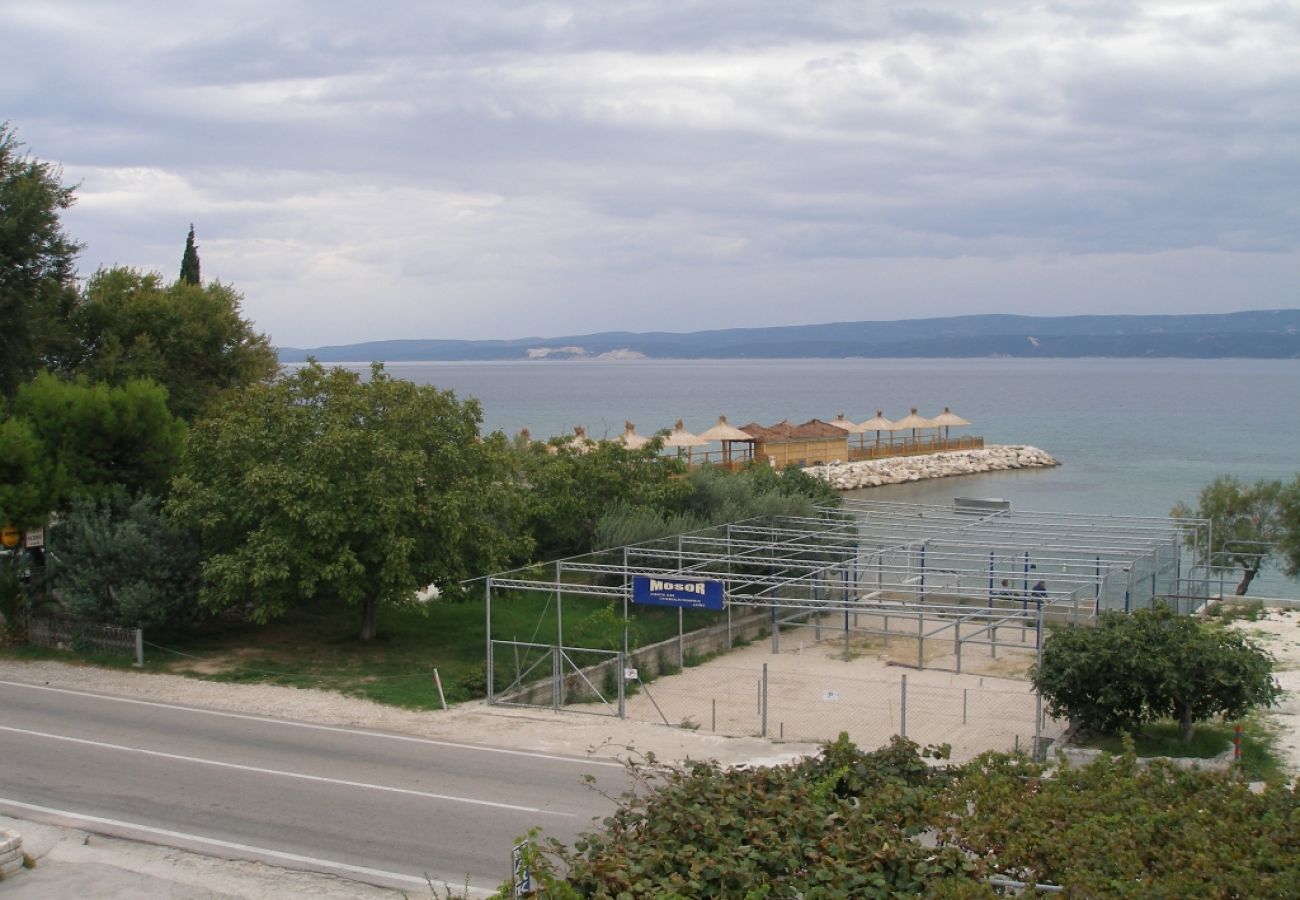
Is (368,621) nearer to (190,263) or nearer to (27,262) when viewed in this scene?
(27,262)

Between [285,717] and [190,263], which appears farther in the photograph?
[190,263]

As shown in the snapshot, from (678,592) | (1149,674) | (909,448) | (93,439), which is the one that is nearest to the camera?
(1149,674)

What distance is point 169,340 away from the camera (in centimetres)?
3822

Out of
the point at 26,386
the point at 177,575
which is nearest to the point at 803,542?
the point at 177,575

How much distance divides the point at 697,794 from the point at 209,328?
33501 mm

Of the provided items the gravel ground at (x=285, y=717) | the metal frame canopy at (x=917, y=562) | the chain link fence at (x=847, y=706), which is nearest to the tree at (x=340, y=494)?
the metal frame canopy at (x=917, y=562)

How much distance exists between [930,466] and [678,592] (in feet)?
201

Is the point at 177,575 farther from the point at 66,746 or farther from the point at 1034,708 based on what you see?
the point at 1034,708

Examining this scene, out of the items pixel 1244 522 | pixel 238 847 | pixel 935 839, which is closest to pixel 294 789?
pixel 238 847

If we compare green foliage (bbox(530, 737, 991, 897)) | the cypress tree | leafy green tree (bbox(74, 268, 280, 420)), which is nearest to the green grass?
green foliage (bbox(530, 737, 991, 897))

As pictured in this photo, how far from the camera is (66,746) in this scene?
18578 mm

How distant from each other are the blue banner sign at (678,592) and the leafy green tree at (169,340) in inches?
766

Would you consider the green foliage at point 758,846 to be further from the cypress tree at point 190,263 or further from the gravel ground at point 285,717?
the cypress tree at point 190,263

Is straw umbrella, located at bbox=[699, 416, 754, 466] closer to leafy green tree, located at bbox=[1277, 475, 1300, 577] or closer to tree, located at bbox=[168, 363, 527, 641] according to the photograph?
leafy green tree, located at bbox=[1277, 475, 1300, 577]
